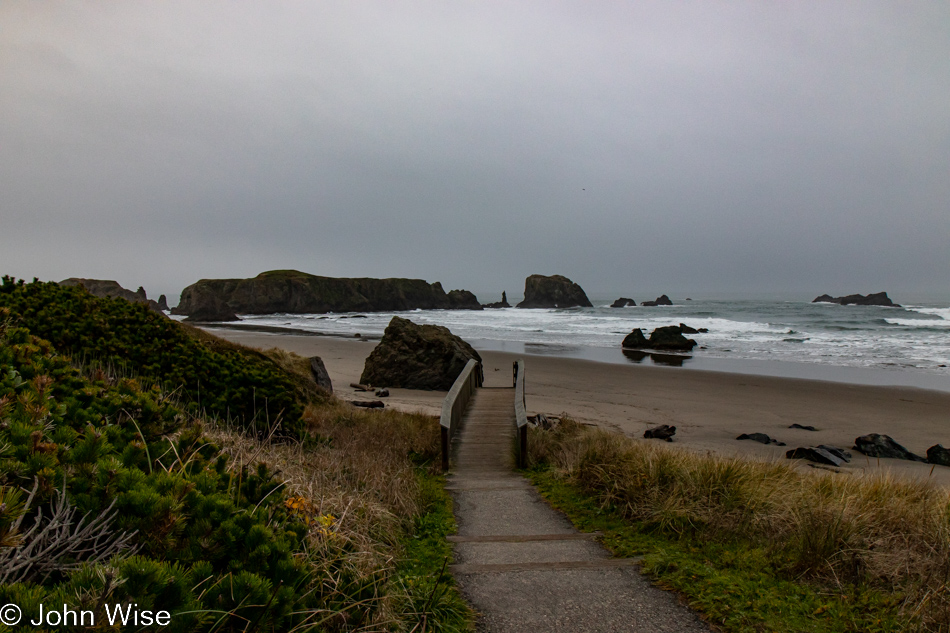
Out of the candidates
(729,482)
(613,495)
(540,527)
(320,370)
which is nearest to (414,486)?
(540,527)

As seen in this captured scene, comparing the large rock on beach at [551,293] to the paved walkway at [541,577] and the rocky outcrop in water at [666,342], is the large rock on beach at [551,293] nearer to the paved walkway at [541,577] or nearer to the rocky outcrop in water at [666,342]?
the rocky outcrop in water at [666,342]

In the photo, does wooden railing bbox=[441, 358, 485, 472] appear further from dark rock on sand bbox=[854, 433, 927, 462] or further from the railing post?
dark rock on sand bbox=[854, 433, 927, 462]

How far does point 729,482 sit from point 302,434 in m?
4.88

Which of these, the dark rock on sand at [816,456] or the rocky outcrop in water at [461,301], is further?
the rocky outcrop in water at [461,301]

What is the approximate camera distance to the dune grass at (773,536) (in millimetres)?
3330

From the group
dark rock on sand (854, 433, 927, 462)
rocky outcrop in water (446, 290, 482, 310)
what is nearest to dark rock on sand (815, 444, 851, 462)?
dark rock on sand (854, 433, 927, 462)

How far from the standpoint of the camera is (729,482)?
5.43 m

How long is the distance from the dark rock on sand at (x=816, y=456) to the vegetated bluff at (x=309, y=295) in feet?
239

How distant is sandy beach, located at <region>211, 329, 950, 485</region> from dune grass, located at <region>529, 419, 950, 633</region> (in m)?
3.91

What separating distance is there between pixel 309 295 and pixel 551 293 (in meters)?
41.7

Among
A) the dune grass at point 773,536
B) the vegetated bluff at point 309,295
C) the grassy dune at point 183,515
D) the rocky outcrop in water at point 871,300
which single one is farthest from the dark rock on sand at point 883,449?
the rocky outcrop in water at point 871,300

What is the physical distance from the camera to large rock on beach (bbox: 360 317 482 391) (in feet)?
59.3

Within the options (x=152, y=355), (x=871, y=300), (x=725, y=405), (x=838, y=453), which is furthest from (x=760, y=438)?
(x=871, y=300)

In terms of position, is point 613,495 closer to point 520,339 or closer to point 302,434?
point 302,434
